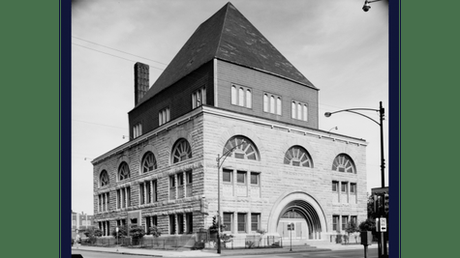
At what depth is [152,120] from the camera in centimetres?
4572

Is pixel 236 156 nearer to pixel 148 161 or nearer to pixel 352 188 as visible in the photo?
pixel 148 161

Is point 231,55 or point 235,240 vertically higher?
point 231,55

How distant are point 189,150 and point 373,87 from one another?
2160 cm

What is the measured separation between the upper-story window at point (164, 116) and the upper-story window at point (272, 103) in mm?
9390

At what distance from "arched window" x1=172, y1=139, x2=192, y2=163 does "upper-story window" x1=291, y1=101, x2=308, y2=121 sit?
10820mm

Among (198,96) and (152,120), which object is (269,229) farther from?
(152,120)

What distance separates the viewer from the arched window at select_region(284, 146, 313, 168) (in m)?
40.3
